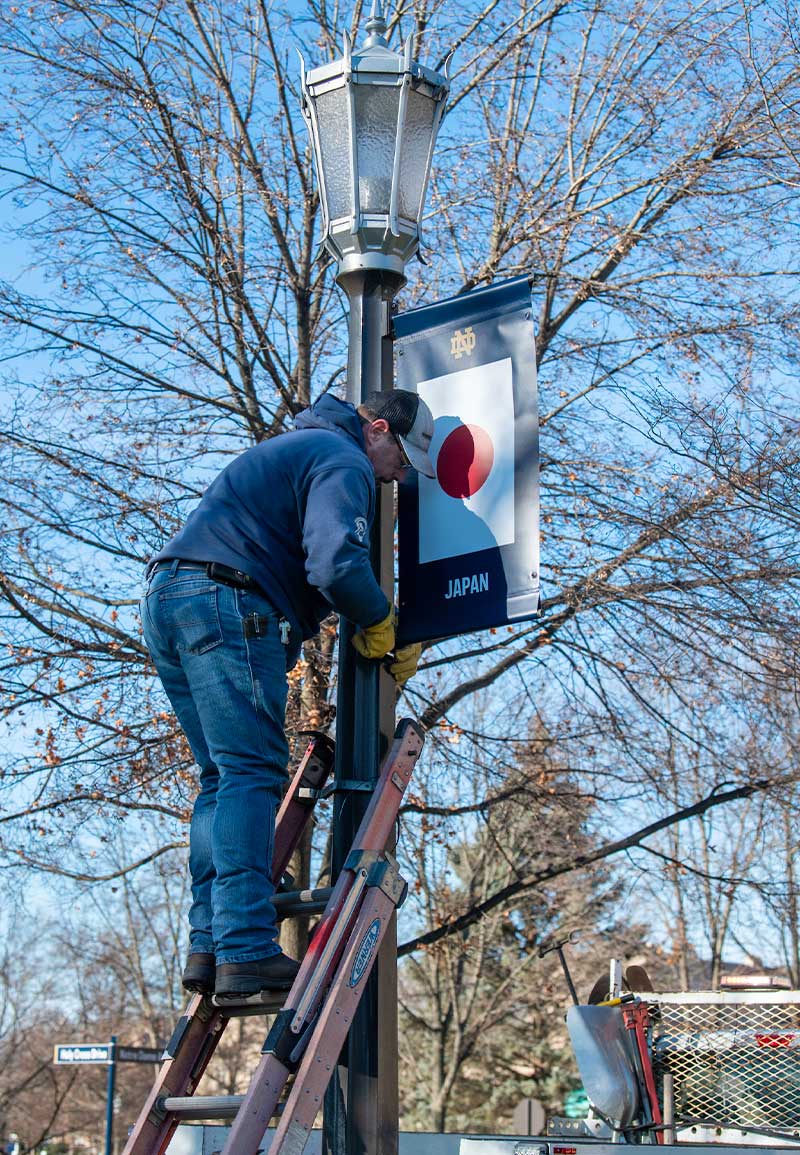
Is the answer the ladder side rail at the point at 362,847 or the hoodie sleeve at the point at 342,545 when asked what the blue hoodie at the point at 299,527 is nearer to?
the hoodie sleeve at the point at 342,545

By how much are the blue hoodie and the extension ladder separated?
18.6 inches

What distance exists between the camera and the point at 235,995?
3594 millimetres

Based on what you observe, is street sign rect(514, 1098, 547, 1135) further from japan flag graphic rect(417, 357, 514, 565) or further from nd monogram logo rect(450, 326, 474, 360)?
nd monogram logo rect(450, 326, 474, 360)

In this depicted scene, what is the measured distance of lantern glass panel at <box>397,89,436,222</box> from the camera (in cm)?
479

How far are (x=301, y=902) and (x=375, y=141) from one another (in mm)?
2696

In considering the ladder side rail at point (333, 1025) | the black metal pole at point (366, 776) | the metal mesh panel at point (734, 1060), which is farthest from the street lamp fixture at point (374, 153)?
the metal mesh panel at point (734, 1060)

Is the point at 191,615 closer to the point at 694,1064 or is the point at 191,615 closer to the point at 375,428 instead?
the point at 375,428

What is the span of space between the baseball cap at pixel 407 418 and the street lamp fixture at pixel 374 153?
658 mm

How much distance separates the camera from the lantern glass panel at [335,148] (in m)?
4.79

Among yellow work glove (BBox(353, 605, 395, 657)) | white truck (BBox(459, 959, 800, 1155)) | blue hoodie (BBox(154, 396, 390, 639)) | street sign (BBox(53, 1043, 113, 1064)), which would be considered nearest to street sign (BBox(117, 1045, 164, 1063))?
street sign (BBox(53, 1043, 113, 1064))

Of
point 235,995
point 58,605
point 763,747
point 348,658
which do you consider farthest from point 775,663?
point 235,995

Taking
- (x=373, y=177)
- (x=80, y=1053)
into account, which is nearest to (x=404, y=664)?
(x=373, y=177)

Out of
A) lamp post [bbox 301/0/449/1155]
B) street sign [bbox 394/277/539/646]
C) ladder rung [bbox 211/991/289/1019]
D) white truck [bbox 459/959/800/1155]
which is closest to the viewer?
ladder rung [bbox 211/991/289/1019]

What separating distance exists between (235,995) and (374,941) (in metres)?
0.40
